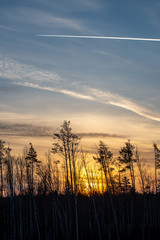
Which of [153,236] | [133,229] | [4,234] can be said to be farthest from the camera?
[133,229]

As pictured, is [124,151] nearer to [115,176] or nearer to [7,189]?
[115,176]

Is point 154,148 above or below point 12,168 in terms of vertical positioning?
above

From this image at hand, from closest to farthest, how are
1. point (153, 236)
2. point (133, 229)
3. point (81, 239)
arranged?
point (81, 239), point (153, 236), point (133, 229)

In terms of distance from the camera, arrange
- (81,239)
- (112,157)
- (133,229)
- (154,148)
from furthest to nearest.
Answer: (154,148)
(112,157)
(133,229)
(81,239)

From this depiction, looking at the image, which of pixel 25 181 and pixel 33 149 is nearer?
pixel 25 181

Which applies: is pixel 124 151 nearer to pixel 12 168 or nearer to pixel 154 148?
pixel 154 148

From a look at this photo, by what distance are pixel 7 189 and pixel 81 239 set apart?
41.2ft

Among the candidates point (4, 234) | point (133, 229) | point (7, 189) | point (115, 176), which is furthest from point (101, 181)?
point (4, 234)

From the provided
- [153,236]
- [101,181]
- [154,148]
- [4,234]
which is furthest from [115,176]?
[4,234]

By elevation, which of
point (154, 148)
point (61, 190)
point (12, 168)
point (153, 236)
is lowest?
point (153, 236)

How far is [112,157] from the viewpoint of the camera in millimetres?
43219

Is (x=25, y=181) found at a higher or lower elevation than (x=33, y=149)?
lower

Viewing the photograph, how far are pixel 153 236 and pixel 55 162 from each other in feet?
53.5

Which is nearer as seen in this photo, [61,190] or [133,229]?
[133,229]
